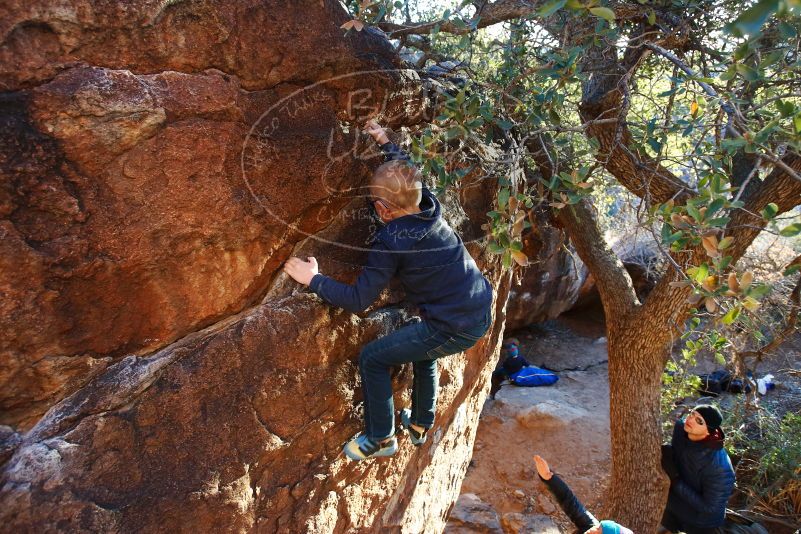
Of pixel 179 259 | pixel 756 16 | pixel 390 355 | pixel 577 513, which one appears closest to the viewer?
pixel 756 16

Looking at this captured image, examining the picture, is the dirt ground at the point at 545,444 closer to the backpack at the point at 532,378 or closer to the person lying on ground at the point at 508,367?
the backpack at the point at 532,378

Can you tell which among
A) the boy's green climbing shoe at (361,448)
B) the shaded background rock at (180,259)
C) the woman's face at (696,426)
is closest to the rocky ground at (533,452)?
the woman's face at (696,426)

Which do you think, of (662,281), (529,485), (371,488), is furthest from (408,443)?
(529,485)

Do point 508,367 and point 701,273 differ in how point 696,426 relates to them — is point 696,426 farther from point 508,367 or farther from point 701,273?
point 508,367

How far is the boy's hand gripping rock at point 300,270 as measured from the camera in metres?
2.43

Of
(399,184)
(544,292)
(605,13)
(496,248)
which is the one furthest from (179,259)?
(544,292)

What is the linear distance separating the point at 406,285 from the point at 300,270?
474mm

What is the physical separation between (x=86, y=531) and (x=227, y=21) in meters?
1.92

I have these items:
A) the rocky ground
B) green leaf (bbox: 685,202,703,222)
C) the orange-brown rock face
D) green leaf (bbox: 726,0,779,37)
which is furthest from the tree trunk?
green leaf (bbox: 726,0,779,37)

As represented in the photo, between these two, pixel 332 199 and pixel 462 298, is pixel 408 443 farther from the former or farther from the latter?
pixel 332 199

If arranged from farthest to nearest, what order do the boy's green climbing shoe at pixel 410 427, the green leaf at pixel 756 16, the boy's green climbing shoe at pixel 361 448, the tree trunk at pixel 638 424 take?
the tree trunk at pixel 638 424
the boy's green climbing shoe at pixel 410 427
the boy's green climbing shoe at pixel 361 448
the green leaf at pixel 756 16

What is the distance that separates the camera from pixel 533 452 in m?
6.85

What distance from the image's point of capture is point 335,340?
2600 millimetres

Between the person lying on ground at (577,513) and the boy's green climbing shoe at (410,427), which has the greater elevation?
the boy's green climbing shoe at (410,427)
